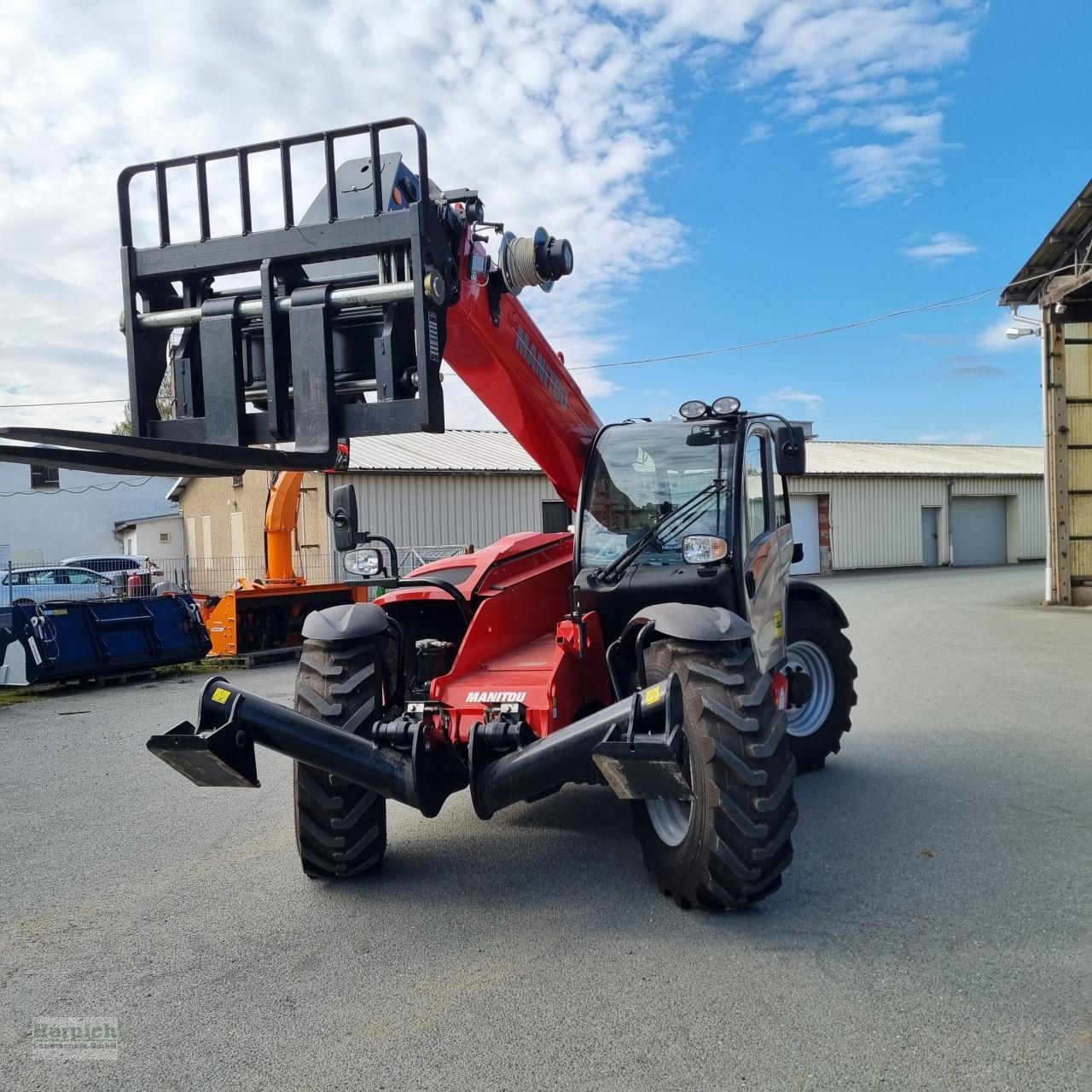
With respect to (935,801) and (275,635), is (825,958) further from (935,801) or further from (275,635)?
(275,635)

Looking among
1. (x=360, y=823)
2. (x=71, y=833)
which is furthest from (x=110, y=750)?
(x=360, y=823)

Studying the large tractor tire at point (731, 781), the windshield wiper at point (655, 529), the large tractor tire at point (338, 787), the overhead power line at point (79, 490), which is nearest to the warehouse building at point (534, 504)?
the overhead power line at point (79, 490)

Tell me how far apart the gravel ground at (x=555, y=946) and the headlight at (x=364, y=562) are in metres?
1.59

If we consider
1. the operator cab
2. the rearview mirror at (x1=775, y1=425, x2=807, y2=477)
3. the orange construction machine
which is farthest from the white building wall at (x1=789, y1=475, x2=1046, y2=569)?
the operator cab

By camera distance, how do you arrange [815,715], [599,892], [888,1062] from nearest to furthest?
[888,1062], [599,892], [815,715]

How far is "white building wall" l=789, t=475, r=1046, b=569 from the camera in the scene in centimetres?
3319

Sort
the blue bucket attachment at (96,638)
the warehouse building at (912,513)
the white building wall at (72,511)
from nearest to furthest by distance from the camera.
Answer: the blue bucket attachment at (96,638) < the warehouse building at (912,513) < the white building wall at (72,511)

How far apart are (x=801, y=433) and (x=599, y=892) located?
3219mm

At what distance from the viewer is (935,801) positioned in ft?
20.9

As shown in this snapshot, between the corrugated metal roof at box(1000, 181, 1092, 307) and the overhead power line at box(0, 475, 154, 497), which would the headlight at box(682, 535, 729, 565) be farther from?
the overhead power line at box(0, 475, 154, 497)

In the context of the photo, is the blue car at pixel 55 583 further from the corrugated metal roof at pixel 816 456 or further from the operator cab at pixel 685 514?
the operator cab at pixel 685 514

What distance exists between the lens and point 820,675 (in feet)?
24.5

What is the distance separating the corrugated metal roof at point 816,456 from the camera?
25.5 metres

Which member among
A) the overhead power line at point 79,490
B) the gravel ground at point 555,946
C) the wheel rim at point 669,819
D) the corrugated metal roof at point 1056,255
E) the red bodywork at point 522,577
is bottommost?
the gravel ground at point 555,946
